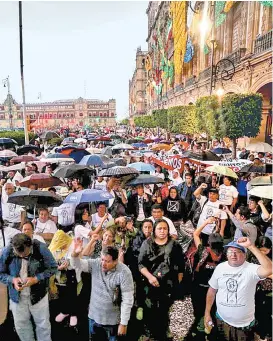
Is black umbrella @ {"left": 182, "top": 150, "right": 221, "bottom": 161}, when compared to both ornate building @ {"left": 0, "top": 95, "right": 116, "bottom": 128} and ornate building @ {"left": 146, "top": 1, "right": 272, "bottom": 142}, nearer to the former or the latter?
ornate building @ {"left": 146, "top": 1, "right": 272, "bottom": 142}

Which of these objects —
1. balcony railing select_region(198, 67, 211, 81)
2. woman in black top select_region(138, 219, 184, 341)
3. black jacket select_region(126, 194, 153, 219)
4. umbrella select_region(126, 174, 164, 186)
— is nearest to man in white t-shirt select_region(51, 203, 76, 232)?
black jacket select_region(126, 194, 153, 219)

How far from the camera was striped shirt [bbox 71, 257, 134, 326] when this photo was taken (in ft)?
9.84

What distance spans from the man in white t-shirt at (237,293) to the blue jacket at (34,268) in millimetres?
1821

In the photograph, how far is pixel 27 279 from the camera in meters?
3.15

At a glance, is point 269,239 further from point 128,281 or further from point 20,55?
point 20,55

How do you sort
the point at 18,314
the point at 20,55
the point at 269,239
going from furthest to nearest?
the point at 20,55
the point at 269,239
the point at 18,314

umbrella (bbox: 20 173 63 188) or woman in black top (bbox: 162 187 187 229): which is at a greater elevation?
umbrella (bbox: 20 173 63 188)

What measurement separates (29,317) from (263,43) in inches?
671

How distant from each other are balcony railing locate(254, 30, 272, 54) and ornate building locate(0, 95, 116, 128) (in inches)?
4308

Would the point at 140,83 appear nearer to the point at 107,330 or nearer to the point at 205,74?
the point at 205,74

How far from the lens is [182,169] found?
985 cm

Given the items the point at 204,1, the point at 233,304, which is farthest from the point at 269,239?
the point at 204,1

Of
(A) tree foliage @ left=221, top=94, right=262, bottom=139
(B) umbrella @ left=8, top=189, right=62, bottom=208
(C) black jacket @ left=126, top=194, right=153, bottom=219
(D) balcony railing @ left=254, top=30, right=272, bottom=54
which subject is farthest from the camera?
(D) balcony railing @ left=254, top=30, right=272, bottom=54

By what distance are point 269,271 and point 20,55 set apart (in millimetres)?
18895
